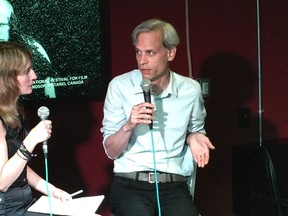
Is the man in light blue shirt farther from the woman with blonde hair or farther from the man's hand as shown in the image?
the woman with blonde hair

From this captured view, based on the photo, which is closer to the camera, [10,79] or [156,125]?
[10,79]

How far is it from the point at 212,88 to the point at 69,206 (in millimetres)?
1231

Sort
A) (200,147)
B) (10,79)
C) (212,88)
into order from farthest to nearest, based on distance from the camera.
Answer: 1. (212,88)
2. (200,147)
3. (10,79)

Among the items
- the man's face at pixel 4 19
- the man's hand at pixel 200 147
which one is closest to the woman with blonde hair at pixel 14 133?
the man's face at pixel 4 19

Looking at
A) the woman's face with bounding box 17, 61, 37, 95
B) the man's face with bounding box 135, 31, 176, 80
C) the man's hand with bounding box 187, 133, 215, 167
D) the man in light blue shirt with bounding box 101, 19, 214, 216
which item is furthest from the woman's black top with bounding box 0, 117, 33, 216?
the man's hand with bounding box 187, 133, 215, 167

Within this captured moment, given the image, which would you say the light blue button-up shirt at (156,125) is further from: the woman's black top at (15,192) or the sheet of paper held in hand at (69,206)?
the woman's black top at (15,192)

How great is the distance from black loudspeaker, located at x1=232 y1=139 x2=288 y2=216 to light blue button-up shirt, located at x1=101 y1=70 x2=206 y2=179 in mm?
528

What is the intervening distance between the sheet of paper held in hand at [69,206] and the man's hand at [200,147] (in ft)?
1.41

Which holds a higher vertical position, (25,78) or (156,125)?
(25,78)

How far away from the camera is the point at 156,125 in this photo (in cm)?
200

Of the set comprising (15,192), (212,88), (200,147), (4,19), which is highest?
(4,19)

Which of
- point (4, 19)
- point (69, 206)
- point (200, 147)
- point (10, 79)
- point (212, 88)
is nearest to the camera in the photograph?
point (10, 79)

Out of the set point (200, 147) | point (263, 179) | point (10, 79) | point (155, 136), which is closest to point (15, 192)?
point (10, 79)

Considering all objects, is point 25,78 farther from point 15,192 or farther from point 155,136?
point 155,136
